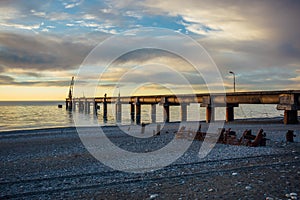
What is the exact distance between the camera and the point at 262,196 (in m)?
6.19

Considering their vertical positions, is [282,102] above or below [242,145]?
above

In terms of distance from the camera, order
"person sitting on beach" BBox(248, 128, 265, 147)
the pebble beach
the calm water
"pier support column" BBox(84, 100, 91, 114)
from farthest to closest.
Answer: "pier support column" BBox(84, 100, 91, 114) < the calm water < "person sitting on beach" BBox(248, 128, 265, 147) < the pebble beach

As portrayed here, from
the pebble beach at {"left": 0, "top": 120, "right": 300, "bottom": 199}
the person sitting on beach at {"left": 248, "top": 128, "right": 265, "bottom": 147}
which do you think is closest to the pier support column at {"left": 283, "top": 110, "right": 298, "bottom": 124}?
the person sitting on beach at {"left": 248, "top": 128, "right": 265, "bottom": 147}

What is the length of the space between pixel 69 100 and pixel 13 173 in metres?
103

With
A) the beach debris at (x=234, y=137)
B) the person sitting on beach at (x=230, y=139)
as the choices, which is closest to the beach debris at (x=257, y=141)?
the beach debris at (x=234, y=137)

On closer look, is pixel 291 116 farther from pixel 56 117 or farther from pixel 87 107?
pixel 87 107

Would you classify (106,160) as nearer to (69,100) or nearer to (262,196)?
(262,196)

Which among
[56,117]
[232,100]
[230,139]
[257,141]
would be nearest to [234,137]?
[230,139]

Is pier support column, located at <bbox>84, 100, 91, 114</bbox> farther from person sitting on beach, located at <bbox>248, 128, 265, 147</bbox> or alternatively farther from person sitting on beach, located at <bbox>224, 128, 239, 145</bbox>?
person sitting on beach, located at <bbox>248, 128, 265, 147</bbox>

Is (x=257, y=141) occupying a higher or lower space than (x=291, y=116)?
lower

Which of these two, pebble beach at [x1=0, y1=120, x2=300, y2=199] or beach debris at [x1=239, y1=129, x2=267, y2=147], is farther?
beach debris at [x1=239, y1=129, x2=267, y2=147]

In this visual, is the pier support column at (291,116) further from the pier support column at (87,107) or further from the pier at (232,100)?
the pier support column at (87,107)

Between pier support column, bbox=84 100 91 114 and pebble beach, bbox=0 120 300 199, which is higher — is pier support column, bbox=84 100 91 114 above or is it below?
above

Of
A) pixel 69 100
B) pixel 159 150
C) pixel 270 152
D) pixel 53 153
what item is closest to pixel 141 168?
pixel 159 150
